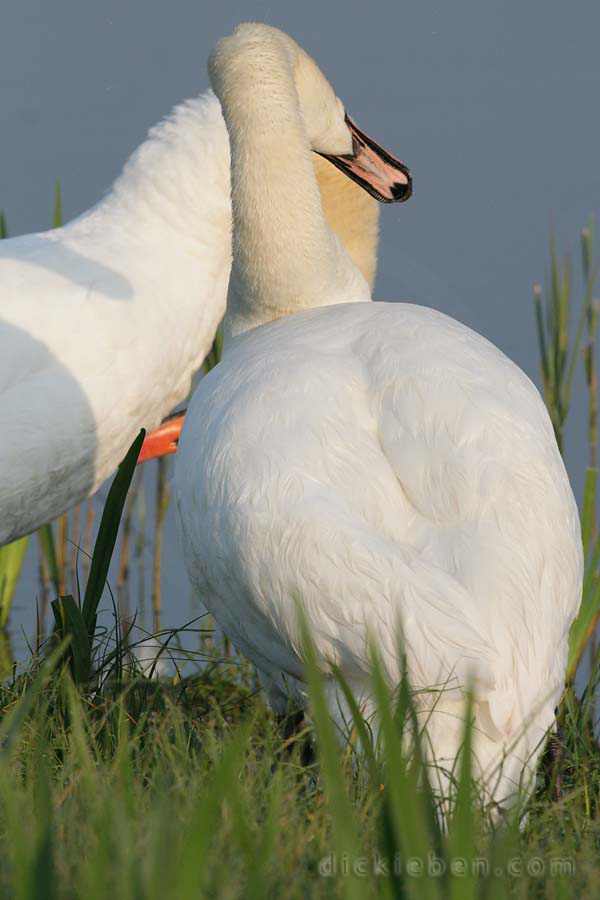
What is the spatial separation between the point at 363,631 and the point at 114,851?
62 centimetres

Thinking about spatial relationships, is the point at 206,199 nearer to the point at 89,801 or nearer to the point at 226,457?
the point at 226,457

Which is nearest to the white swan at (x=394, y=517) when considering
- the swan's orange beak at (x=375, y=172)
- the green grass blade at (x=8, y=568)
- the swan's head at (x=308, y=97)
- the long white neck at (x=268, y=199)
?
the long white neck at (x=268, y=199)

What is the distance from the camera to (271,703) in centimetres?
252

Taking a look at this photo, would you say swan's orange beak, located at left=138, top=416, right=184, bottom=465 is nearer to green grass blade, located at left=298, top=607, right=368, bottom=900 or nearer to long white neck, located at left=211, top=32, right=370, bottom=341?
long white neck, located at left=211, top=32, right=370, bottom=341

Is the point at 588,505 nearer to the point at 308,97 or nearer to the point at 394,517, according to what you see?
the point at 308,97

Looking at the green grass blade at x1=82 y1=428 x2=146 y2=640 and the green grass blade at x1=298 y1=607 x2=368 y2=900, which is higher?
the green grass blade at x1=82 y1=428 x2=146 y2=640

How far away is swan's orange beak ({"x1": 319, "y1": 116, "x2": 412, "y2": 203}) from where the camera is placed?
3473 mm

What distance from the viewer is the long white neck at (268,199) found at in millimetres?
2949

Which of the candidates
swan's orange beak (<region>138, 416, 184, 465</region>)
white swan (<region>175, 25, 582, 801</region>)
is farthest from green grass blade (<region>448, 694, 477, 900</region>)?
swan's orange beak (<region>138, 416, 184, 465</region>)

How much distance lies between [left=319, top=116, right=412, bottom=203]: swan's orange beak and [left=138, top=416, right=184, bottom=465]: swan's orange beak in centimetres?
89

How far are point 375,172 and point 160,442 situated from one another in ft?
3.24

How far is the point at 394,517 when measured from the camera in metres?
2.05

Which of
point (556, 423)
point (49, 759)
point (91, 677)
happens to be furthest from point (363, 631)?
point (556, 423)

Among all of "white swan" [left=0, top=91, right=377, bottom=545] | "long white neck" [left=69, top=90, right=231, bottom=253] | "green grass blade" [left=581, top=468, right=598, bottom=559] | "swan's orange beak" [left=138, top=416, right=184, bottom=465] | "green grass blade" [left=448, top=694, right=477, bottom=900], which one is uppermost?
"long white neck" [left=69, top=90, right=231, bottom=253]
